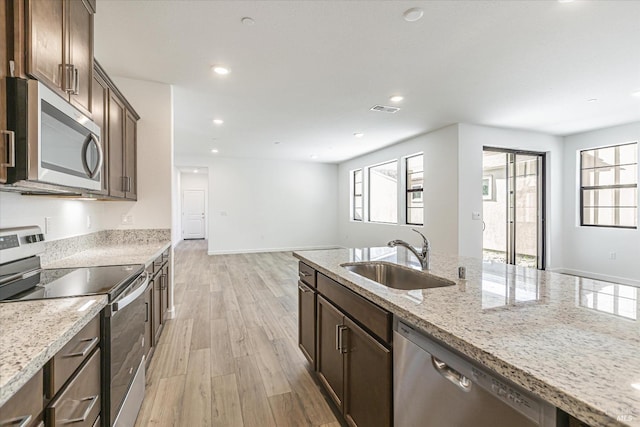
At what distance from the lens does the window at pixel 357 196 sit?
8.54m

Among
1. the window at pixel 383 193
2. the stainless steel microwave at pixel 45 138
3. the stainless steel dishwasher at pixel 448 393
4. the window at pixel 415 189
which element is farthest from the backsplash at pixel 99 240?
the window at pixel 383 193

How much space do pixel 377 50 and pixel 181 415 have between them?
3182mm

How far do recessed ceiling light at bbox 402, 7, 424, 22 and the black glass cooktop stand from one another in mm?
2542

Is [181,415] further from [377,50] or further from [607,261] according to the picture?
[607,261]

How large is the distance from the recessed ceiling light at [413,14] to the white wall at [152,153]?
2657mm

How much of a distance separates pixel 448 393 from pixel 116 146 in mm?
3023

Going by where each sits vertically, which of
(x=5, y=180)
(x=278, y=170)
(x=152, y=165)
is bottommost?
(x=5, y=180)

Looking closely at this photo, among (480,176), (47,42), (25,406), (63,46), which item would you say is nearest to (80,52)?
(63,46)

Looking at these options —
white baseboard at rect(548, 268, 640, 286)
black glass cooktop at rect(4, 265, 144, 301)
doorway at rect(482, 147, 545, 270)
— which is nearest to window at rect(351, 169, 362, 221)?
doorway at rect(482, 147, 545, 270)

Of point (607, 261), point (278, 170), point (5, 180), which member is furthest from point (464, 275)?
point (278, 170)

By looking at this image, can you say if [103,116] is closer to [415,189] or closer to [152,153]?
[152,153]

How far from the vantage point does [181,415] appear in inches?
72.4

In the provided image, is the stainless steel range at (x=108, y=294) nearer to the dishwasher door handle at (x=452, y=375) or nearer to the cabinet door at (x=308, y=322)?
the cabinet door at (x=308, y=322)

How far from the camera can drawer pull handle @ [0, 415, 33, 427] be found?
69 cm
